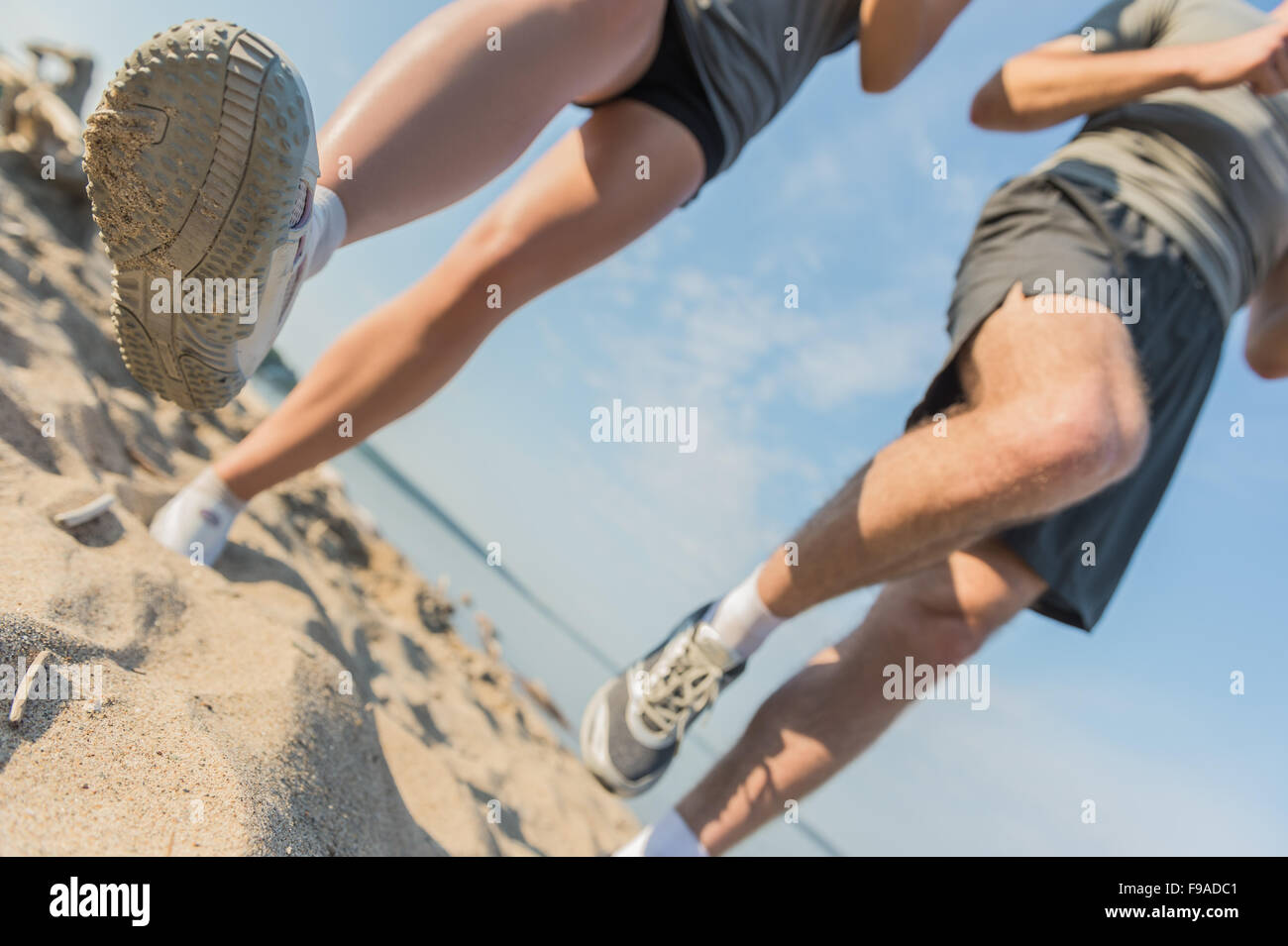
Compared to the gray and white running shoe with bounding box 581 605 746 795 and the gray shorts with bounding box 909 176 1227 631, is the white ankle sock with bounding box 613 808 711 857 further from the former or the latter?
the gray shorts with bounding box 909 176 1227 631

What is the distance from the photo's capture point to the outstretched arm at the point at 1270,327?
1555 millimetres

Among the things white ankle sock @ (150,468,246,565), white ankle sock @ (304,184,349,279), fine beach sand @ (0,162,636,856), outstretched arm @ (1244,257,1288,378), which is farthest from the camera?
outstretched arm @ (1244,257,1288,378)

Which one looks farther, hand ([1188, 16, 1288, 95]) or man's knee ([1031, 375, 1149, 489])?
hand ([1188, 16, 1288, 95])

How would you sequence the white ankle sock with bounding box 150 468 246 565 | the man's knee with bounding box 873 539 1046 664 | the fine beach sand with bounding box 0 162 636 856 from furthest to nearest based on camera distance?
the man's knee with bounding box 873 539 1046 664 < the white ankle sock with bounding box 150 468 246 565 < the fine beach sand with bounding box 0 162 636 856

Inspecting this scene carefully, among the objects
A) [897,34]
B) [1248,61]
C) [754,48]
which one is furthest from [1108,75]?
[754,48]

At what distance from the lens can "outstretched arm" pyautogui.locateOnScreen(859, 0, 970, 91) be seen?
118cm

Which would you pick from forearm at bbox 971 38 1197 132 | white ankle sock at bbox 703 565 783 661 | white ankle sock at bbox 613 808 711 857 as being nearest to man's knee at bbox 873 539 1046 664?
white ankle sock at bbox 703 565 783 661

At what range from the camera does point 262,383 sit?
7.28 meters

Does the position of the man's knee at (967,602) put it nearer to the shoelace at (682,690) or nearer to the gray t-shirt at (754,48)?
the shoelace at (682,690)

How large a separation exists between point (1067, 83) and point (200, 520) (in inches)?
66.9

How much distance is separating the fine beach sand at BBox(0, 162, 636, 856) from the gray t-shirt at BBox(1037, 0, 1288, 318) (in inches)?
58.5

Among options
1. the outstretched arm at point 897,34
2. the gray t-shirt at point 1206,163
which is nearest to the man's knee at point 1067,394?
the gray t-shirt at point 1206,163

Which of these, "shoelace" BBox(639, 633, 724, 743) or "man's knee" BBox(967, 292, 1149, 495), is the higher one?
"man's knee" BBox(967, 292, 1149, 495)

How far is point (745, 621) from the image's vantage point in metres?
1.32
